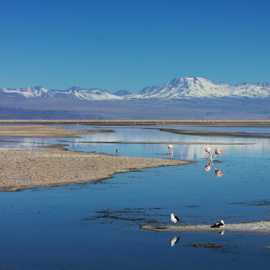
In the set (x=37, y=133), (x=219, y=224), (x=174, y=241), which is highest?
(x=37, y=133)

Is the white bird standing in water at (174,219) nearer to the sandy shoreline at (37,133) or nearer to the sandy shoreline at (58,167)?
the sandy shoreline at (58,167)

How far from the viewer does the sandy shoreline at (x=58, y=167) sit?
1271 inches

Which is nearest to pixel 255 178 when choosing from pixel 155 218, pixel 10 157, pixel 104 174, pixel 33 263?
pixel 104 174

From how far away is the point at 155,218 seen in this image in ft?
77.4

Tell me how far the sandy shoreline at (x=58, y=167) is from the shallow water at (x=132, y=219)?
4.62 feet

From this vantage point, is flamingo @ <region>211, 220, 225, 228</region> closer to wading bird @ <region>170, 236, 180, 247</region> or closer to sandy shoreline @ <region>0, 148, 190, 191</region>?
wading bird @ <region>170, 236, 180, 247</region>

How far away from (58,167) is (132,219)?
14.9m

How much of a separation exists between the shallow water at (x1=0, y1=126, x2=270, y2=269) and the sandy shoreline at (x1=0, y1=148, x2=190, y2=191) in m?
1.41

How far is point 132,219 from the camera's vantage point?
23359 mm

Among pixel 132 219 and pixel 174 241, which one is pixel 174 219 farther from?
pixel 174 241

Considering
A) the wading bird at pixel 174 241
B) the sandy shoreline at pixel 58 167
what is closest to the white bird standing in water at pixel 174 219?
the wading bird at pixel 174 241

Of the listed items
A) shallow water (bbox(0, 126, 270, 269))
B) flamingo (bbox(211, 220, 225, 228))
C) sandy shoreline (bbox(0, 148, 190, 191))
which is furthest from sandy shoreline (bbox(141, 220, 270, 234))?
sandy shoreline (bbox(0, 148, 190, 191))

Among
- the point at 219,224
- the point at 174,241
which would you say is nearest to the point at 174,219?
the point at 219,224

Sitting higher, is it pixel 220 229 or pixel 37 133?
pixel 37 133
